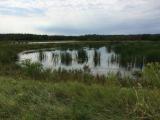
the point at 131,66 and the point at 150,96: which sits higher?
the point at 150,96

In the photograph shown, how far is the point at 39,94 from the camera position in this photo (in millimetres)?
6422

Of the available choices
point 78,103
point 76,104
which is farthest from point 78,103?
point 76,104

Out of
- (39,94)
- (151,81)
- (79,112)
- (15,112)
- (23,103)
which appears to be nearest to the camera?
(79,112)

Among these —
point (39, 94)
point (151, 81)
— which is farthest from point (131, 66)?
point (39, 94)

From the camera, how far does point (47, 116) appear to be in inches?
199

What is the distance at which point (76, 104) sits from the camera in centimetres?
558

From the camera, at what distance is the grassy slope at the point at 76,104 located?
501 centimetres

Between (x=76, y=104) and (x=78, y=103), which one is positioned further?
(x=78, y=103)

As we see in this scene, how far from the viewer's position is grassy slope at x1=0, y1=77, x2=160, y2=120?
5012mm

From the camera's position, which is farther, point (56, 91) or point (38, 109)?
point (56, 91)

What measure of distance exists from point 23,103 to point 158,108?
7.76 feet

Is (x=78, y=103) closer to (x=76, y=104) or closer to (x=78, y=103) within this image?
(x=78, y=103)

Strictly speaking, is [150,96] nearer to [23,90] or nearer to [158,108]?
Answer: [158,108]

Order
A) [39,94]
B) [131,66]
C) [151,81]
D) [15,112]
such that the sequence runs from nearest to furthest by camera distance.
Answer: [15,112] < [39,94] < [151,81] < [131,66]
